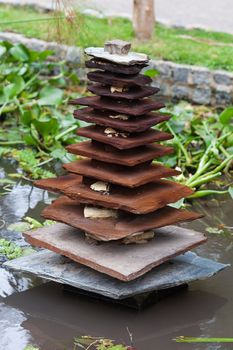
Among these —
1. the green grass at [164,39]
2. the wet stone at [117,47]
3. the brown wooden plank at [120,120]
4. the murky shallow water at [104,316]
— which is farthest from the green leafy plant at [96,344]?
the green grass at [164,39]

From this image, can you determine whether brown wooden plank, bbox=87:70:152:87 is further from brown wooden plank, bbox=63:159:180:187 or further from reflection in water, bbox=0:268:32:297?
reflection in water, bbox=0:268:32:297

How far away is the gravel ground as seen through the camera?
9875mm

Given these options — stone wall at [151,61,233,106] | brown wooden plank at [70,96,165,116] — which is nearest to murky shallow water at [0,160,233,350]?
brown wooden plank at [70,96,165,116]

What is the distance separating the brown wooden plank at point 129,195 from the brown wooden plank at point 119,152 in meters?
0.16

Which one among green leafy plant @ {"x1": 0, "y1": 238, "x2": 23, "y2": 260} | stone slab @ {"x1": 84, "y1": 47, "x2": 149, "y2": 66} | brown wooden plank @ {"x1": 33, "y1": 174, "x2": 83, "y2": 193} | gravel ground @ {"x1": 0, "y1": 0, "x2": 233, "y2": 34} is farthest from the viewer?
gravel ground @ {"x1": 0, "y1": 0, "x2": 233, "y2": 34}

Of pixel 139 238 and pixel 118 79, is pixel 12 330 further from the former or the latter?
pixel 118 79

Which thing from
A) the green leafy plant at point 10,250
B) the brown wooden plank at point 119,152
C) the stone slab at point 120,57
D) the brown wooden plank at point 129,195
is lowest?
the green leafy plant at point 10,250

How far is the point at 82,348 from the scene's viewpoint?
380 cm

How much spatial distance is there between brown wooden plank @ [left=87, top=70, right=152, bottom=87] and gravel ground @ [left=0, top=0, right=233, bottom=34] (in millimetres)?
5470

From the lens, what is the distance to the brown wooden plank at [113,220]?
408 centimetres

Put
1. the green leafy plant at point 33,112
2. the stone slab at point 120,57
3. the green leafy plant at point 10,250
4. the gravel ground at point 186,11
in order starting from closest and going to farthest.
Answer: the stone slab at point 120,57, the green leafy plant at point 10,250, the green leafy plant at point 33,112, the gravel ground at point 186,11

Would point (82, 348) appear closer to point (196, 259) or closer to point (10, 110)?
point (196, 259)

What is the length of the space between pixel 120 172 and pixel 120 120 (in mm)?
256

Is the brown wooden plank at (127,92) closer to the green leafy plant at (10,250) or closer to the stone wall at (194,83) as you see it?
the green leafy plant at (10,250)
